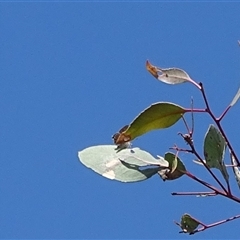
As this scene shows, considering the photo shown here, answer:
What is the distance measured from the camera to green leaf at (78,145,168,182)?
765 millimetres

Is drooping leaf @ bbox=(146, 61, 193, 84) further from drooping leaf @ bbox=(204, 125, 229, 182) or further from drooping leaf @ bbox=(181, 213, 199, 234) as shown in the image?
drooping leaf @ bbox=(181, 213, 199, 234)

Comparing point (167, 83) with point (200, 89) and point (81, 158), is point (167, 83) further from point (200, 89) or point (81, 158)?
point (81, 158)

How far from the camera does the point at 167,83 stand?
0.74 meters

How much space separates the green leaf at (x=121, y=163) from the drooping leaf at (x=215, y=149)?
0.06 meters

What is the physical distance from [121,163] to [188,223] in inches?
5.1

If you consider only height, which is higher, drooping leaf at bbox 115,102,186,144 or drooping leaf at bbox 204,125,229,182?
drooping leaf at bbox 115,102,186,144

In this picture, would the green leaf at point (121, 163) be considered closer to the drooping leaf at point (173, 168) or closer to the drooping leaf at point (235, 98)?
the drooping leaf at point (173, 168)

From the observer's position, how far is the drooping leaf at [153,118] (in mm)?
706

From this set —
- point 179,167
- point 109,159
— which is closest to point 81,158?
point 109,159

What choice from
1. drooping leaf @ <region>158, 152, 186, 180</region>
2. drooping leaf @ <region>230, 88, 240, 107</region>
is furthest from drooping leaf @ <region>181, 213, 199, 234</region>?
drooping leaf @ <region>230, 88, 240, 107</region>

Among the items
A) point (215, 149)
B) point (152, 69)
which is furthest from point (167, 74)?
point (215, 149)

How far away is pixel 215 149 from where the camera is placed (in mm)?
733

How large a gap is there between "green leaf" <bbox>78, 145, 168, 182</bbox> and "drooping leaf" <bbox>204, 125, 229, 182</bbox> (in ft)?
0.21

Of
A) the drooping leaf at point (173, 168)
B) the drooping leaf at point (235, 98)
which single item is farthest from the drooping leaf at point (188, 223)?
the drooping leaf at point (235, 98)
